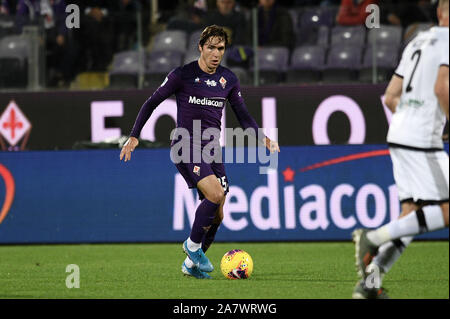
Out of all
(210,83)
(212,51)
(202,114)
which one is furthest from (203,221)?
(212,51)

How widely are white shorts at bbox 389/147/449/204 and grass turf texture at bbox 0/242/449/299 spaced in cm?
102

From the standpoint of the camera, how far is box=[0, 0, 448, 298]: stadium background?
13.6 m

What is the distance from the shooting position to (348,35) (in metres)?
15.9

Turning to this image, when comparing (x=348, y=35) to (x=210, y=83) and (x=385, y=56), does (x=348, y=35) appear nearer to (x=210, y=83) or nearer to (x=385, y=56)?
(x=385, y=56)

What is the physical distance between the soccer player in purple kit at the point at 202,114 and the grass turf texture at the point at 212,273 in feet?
1.40

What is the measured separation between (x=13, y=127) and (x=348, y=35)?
5843 millimetres

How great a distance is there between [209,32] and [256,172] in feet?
15.3

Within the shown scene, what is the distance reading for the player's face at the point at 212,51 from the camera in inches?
363

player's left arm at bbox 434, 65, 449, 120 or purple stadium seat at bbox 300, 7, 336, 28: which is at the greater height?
purple stadium seat at bbox 300, 7, 336, 28

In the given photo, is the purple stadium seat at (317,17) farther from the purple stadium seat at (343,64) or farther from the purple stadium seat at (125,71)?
the purple stadium seat at (125,71)

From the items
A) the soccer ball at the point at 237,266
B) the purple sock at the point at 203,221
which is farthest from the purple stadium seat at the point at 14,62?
the soccer ball at the point at 237,266

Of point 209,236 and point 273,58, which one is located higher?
point 273,58

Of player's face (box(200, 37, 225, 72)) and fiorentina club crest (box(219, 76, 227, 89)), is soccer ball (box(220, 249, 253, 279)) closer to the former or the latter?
fiorentina club crest (box(219, 76, 227, 89))

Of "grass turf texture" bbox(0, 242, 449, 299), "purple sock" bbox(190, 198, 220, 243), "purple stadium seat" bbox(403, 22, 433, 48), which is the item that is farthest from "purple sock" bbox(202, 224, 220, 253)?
"purple stadium seat" bbox(403, 22, 433, 48)
